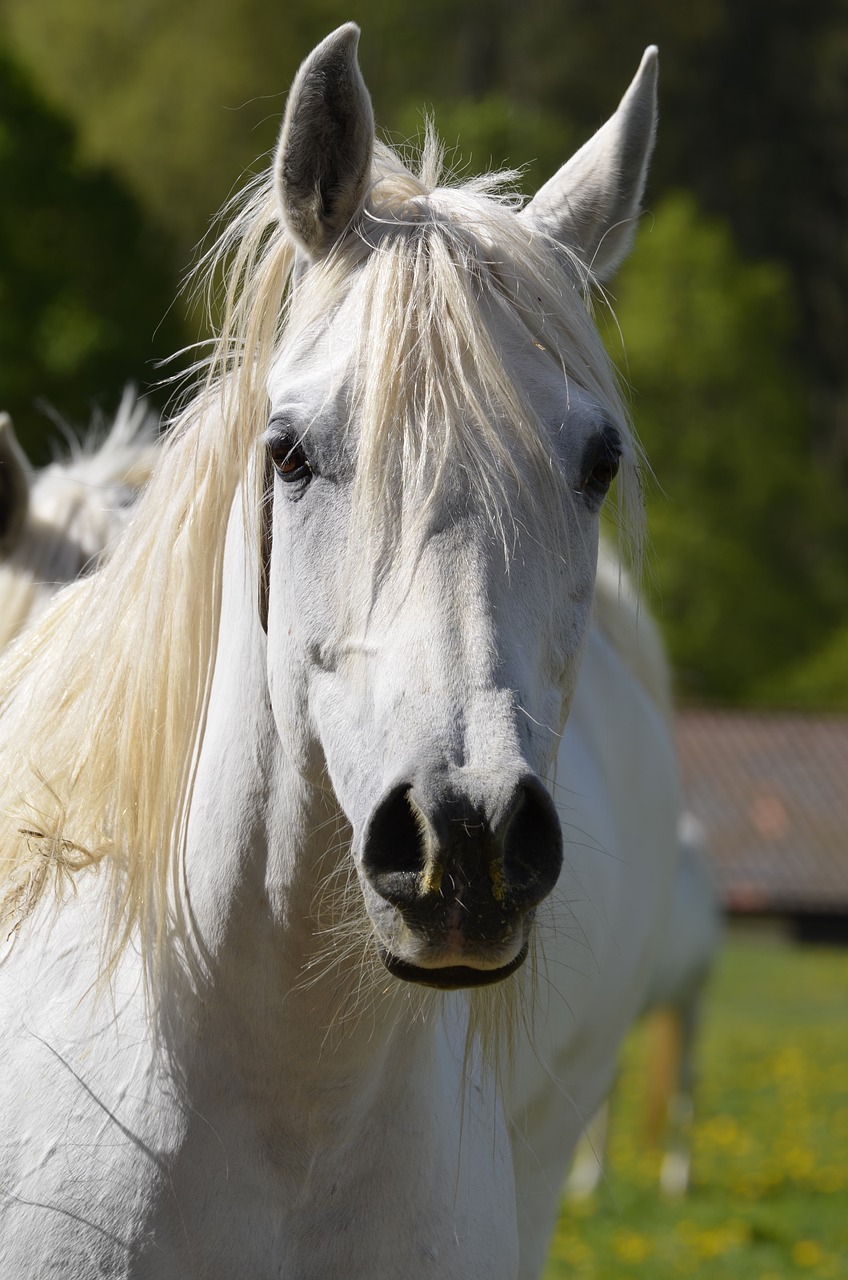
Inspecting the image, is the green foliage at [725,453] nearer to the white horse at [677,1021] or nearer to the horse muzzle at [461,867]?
the white horse at [677,1021]

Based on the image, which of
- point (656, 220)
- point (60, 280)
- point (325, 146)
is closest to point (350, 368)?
point (325, 146)

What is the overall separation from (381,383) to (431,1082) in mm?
1033

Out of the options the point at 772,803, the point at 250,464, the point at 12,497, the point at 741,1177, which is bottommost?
the point at 772,803

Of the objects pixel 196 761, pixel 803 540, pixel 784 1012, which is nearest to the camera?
pixel 196 761

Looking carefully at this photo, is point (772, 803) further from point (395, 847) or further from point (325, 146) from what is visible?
point (395, 847)

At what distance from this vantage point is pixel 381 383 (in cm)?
169

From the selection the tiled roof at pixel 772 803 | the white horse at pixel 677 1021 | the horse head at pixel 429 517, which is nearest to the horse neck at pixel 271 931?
the horse head at pixel 429 517

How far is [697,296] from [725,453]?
322 cm

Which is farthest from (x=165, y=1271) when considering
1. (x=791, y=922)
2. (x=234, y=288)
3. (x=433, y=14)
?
(x=433, y=14)

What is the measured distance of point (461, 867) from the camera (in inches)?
59.2

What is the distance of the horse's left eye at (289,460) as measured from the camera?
177 cm

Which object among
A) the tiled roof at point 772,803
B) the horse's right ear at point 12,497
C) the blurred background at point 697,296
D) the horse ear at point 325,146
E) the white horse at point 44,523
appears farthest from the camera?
the tiled roof at point 772,803

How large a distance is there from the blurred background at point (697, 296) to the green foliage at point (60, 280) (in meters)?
0.04

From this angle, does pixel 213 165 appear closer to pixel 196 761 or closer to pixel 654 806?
pixel 654 806
